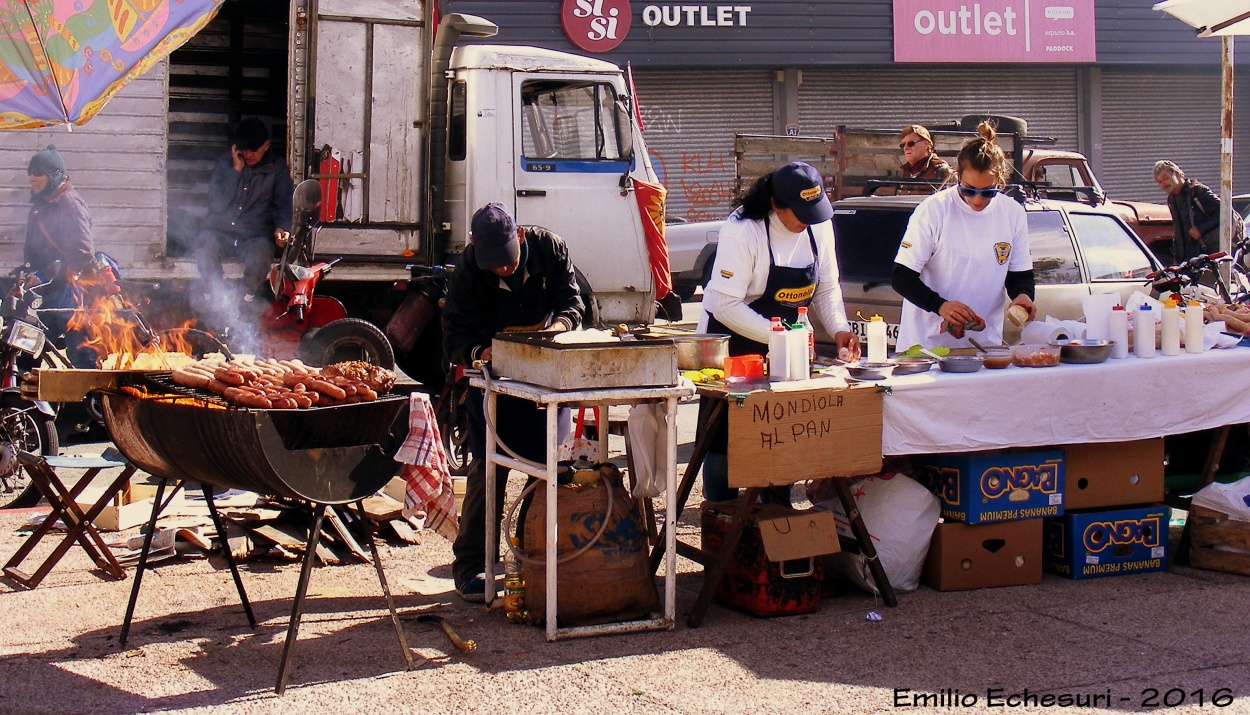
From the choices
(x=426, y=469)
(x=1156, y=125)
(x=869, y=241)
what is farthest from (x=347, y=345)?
(x=1156, y=125)

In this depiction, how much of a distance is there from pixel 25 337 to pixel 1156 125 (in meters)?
22.5

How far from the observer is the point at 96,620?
5.33 meters

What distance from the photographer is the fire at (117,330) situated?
6.20 meters

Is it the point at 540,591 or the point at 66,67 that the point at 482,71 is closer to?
the point at 66,67

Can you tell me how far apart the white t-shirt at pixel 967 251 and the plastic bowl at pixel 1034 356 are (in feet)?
1.55

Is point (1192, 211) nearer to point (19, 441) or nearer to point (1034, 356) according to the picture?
point (1034, 356)

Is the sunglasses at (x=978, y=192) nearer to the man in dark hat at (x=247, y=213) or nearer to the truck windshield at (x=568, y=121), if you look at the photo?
the truck windshield at (x=568, y=121)

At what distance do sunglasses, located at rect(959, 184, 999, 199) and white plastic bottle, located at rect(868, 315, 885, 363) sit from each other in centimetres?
86

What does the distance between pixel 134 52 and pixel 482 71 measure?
15.4ft

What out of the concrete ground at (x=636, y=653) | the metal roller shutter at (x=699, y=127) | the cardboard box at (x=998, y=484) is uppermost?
the metal roller shutter at (x=699, y=127)

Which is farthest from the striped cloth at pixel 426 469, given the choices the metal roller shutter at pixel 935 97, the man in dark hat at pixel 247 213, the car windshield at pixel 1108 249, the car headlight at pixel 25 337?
the metal roller shutter at pixel 935 97

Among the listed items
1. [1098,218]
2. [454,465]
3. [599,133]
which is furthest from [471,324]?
[1098,218]

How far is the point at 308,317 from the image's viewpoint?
916cm

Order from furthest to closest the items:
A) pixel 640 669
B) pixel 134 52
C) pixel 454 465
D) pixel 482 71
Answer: pixel 482 71, pixel 454 465, pixel 134 52, pixel 640 669
